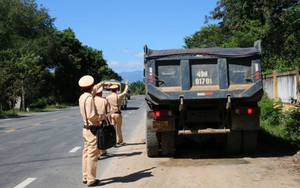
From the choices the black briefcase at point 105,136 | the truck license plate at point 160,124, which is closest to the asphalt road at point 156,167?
the black briefcase at point 105,136

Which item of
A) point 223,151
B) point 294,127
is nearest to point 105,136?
point 223,151

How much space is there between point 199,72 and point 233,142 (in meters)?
1.90

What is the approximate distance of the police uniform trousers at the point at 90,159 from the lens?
745 centimetres

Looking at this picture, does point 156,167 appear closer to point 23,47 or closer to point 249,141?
point 249,141

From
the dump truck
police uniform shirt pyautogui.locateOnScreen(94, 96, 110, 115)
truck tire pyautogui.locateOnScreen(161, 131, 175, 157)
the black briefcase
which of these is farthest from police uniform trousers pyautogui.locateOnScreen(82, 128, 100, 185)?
truck tire pyautogui.locateOnScreen(161, 131, 175, 157)

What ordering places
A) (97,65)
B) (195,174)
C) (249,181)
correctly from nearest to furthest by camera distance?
(249,181)
(195,174)
(97,65)

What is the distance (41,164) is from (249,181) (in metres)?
4.68

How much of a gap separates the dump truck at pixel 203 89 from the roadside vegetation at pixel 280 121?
2.06 meters

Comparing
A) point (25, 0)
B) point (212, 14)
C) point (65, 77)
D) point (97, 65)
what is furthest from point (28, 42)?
point (97, 65)

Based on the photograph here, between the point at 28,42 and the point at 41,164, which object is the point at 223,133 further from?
the point at 28,42

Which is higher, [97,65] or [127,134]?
[97,65]

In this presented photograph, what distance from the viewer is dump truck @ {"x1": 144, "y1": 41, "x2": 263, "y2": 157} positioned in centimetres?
928

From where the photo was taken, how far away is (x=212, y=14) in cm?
4331

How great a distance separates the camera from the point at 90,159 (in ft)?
24.7
